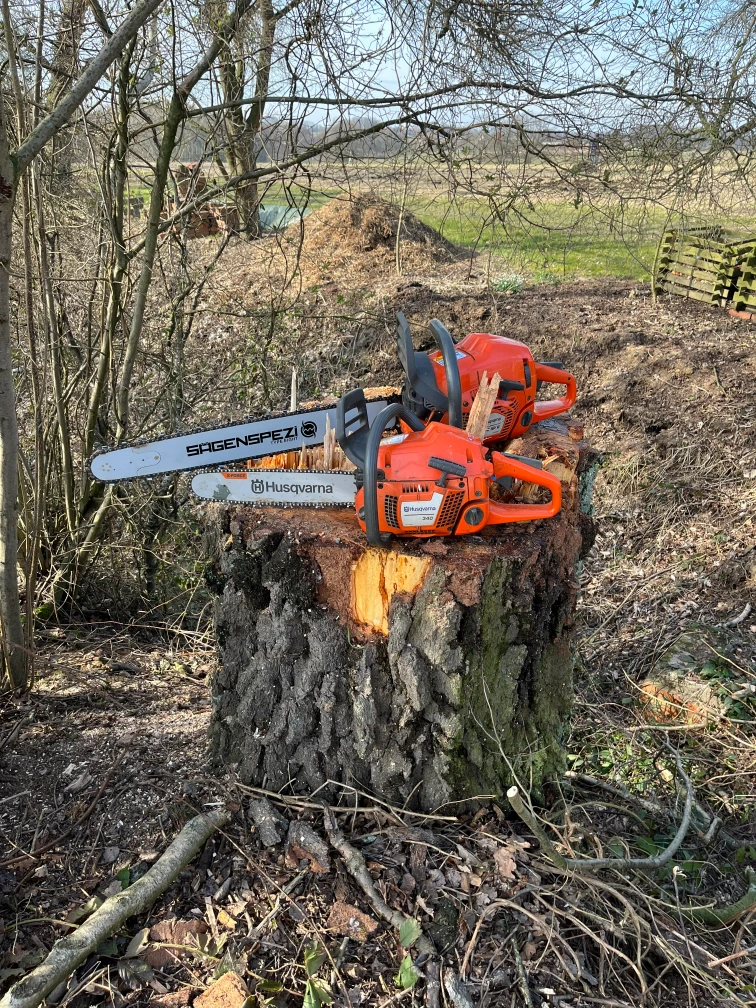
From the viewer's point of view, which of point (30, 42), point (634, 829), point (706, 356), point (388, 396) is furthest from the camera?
point (706, 356)

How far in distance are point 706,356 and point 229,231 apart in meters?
4.94

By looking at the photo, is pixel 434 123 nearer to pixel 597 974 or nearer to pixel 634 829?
pixel 634 829

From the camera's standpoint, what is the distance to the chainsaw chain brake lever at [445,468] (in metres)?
2.15

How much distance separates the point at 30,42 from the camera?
3395 mm

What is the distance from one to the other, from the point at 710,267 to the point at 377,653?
8.16 metres

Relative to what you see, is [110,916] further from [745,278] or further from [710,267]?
[710,267]

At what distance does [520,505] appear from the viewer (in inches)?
91.8

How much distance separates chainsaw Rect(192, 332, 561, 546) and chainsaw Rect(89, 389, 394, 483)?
1.08 ft

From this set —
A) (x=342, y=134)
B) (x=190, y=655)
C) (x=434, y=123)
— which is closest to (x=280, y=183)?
(x=342, y=134)

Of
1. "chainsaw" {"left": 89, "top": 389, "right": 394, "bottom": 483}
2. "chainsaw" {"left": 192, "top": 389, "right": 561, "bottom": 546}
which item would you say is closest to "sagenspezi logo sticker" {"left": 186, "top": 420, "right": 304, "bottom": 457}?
"chainsaw" {"left": 89, "top": 389, "right": 394, "bottom": 483}

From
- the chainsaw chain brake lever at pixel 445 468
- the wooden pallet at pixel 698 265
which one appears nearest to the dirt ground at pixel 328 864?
the chainsaw chain brake lever at pixel 445 468

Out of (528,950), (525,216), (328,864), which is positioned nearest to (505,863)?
(528,950)

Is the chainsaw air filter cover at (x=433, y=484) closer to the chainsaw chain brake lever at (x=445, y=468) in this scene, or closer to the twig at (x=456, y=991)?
the chainsaw chain brake lever at (x=445, y=468)

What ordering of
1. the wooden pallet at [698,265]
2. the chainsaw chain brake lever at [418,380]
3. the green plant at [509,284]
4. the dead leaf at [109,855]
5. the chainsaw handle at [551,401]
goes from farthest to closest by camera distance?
the green plant at [509,284] → the wooden pallet at [698,265] → the chainsaw handle at [551,401] → the chainsaw chain brake lever at [418,380] → the dead leaf at [109,855]
